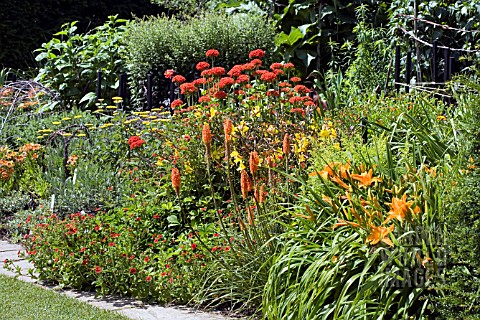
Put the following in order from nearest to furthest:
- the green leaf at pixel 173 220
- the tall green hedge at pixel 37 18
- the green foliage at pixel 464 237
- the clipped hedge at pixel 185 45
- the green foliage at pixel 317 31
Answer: the green foliage at pixel 464 237 < the green leaf at pixel 173 220 < the clipped hedge at pixel 185 45 < the green foliage at pixel 317 31 < the tall green hedge at pixel 37 18

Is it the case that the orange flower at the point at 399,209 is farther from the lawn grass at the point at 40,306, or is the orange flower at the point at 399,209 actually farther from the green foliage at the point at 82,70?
the green foliage at the point at 82,70

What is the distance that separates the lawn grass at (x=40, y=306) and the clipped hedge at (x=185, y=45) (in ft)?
14.6

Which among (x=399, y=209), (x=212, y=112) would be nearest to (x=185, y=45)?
(x=212, y=112)

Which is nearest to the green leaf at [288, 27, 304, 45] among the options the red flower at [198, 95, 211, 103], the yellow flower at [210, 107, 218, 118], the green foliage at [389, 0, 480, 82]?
the green foliage at [389, 0, 480, 82]

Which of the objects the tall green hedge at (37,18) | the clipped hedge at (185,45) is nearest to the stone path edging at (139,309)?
the clipped hedge at (185,45)

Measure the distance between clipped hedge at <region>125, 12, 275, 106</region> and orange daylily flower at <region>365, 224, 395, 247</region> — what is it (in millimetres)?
5859

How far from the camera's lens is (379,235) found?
9.89 ft

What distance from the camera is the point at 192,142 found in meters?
5.45

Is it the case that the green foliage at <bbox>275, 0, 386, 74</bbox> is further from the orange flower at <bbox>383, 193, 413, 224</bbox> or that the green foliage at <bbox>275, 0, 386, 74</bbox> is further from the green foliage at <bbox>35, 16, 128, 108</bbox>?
the orange flower at <bbox>383, 193, 413, 224</bbox>

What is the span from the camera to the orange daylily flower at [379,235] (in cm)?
299

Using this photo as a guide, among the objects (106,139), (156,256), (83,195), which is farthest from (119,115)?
(156,256)

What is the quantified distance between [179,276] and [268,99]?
70.4 inches

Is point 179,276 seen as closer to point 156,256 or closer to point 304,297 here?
point 156,256

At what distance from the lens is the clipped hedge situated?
28.3 ft
